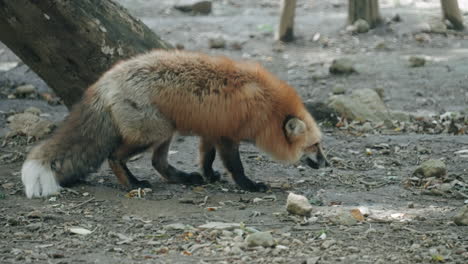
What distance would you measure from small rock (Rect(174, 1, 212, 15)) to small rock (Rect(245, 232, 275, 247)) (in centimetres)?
1243

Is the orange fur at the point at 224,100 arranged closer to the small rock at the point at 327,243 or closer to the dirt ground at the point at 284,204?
the dirt ground at the point at 284,204

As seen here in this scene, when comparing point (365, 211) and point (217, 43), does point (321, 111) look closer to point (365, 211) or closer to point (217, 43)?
point (365, 211)

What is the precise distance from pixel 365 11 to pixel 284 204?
896 centimetres

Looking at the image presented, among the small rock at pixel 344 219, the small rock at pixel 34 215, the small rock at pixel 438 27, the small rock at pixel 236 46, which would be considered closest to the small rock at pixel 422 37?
the small rock at pixel 438 27

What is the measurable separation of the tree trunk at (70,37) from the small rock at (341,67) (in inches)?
184

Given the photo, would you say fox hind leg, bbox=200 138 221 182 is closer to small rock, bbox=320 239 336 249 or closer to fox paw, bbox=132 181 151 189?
fox paw, bbox=132 181 151 189

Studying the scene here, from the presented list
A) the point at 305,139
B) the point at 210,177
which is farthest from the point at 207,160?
the point at 305,139

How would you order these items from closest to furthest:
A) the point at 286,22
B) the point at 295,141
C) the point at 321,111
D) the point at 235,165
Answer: the point at 235,165, the point at 295,141, the point at 321,111, the point at 286,22

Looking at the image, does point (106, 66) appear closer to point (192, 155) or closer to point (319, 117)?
point (192, 155)

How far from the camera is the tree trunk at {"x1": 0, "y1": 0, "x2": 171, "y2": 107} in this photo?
23.9 feet

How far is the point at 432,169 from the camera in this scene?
22.0 feet

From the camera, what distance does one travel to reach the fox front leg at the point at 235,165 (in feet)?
21.7

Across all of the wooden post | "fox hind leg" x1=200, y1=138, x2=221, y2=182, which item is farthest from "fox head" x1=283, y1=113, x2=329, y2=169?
the wooden post

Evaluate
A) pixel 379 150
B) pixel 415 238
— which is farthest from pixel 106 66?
pixel 415 238
